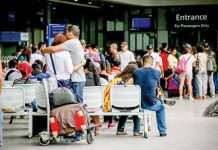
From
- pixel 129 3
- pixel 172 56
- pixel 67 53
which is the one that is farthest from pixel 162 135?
pixel 129 3

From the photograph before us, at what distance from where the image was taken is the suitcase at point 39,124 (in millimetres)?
14269

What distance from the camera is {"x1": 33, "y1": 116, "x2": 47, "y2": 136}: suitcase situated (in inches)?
562

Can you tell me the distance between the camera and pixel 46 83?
1332 centimetres

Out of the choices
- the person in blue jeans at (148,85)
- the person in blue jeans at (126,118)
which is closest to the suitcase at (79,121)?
the person in blue jeans at (148,85)

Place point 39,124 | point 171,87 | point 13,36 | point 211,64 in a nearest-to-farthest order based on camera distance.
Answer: point 39,124, point 211,64, point 171,87, point 13,36

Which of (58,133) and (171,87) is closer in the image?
(58,133)

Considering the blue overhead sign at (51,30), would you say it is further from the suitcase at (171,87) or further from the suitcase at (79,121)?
the suitcase at (79,121)

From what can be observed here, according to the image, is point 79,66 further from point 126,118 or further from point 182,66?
point 182,66

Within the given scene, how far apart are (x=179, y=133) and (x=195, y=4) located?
25.9 m

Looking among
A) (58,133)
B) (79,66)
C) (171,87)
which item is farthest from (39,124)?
(171,87)

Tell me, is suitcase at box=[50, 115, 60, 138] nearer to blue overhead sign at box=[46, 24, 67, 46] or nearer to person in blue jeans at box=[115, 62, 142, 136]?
person in blue jeans at box=[115, 62, 142, 136]

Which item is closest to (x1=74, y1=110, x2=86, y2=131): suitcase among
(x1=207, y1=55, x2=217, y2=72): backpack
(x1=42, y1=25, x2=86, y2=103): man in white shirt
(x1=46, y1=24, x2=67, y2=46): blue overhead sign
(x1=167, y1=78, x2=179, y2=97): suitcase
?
(x1=42, y1=25, x2=86, y2=103): man in white shirt

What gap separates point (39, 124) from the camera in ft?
47.1

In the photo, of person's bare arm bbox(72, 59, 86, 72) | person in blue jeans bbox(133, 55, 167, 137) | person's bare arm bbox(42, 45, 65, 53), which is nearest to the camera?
person's bare arm bbox(42, 45, 65, 53)
